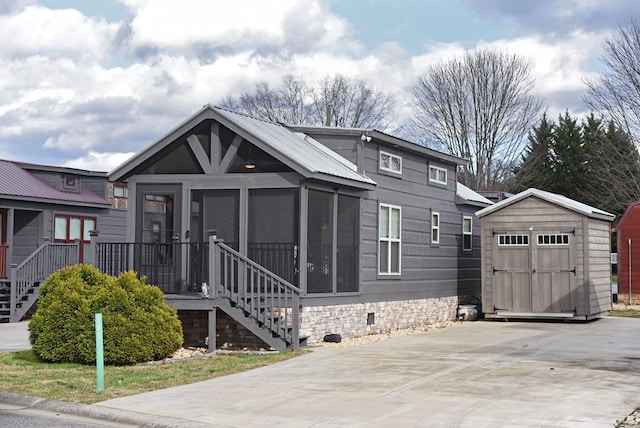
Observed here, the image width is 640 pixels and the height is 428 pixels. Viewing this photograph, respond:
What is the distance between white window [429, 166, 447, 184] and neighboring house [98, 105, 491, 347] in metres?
3.57

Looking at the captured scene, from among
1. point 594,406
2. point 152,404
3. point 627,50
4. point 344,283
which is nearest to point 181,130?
point 344,283

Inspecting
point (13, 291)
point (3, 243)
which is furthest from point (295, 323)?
point (3, 243)

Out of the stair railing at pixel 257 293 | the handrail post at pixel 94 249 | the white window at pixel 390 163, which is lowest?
the stair railing at pixel 257 293

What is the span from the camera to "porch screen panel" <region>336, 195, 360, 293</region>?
17812mm

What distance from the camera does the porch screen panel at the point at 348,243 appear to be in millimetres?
17812

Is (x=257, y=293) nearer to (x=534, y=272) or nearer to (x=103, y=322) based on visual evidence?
(x=103, y=322)

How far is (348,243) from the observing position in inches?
712

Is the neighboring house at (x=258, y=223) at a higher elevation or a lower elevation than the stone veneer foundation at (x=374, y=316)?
higher

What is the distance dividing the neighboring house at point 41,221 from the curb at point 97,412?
12306mm

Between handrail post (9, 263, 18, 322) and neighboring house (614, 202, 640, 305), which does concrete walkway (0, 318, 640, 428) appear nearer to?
handrail post (9, 263, 18, 322)

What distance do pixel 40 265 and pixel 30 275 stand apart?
37 cm

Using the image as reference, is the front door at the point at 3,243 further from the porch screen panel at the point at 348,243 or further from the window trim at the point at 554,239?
the window trim at the point at 554,239

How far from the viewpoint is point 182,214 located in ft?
55.6

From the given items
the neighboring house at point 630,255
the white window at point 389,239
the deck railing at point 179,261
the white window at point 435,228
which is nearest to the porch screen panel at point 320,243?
the deck railing at point 179,261
